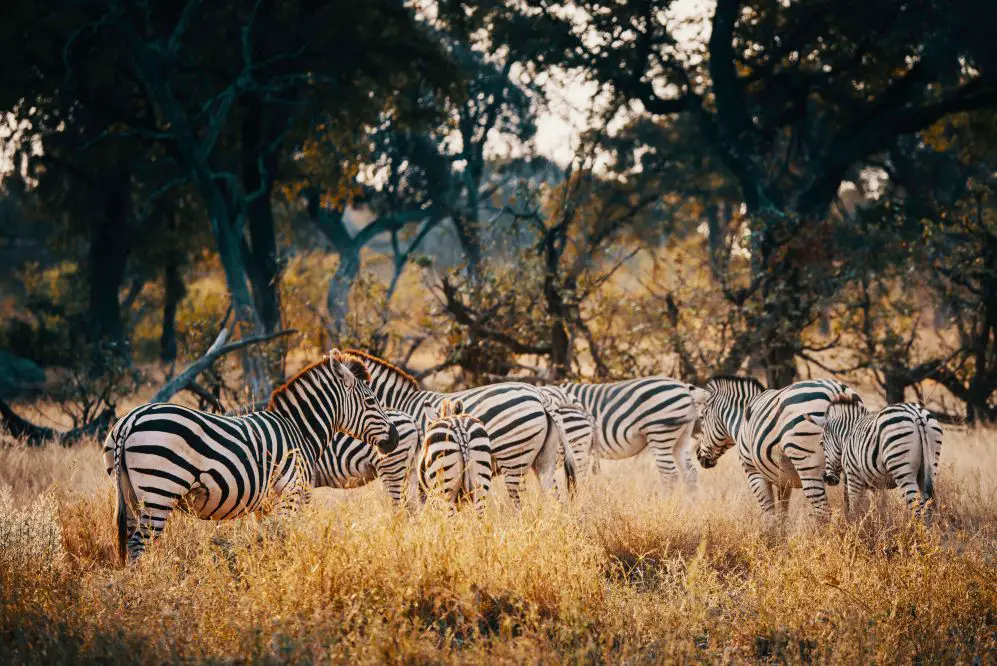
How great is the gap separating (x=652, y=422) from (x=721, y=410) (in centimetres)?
84

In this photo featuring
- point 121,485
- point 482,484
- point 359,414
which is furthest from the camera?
point 482,484

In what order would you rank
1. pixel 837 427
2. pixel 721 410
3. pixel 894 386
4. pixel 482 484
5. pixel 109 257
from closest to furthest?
1. pixel 482 484
2. pixel 837 427
3. pixel 721 410
4. pixel 894 386
5. pixel 109 257

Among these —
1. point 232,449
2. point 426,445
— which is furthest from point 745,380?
point 232,449

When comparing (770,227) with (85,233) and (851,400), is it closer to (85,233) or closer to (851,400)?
(851,400)

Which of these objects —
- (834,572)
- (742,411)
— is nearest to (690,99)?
(742,411)

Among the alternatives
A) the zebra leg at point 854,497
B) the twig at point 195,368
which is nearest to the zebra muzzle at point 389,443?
the twig at point 195,368

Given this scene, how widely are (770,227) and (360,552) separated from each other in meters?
11.1

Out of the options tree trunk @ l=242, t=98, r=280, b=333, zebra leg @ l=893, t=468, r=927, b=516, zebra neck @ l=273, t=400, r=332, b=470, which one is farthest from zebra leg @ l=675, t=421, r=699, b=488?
tree trunk @ l=242, t=98, r=280, b=333

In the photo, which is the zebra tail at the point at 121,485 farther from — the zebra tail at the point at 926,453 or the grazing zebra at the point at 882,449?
the zebra tail at the point at 926,453

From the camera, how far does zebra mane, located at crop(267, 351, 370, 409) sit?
6.43m

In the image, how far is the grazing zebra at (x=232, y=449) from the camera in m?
5.44

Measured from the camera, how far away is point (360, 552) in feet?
16.4

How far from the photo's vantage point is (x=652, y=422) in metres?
9.31

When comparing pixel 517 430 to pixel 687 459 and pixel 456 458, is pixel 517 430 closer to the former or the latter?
pixel 456 458
